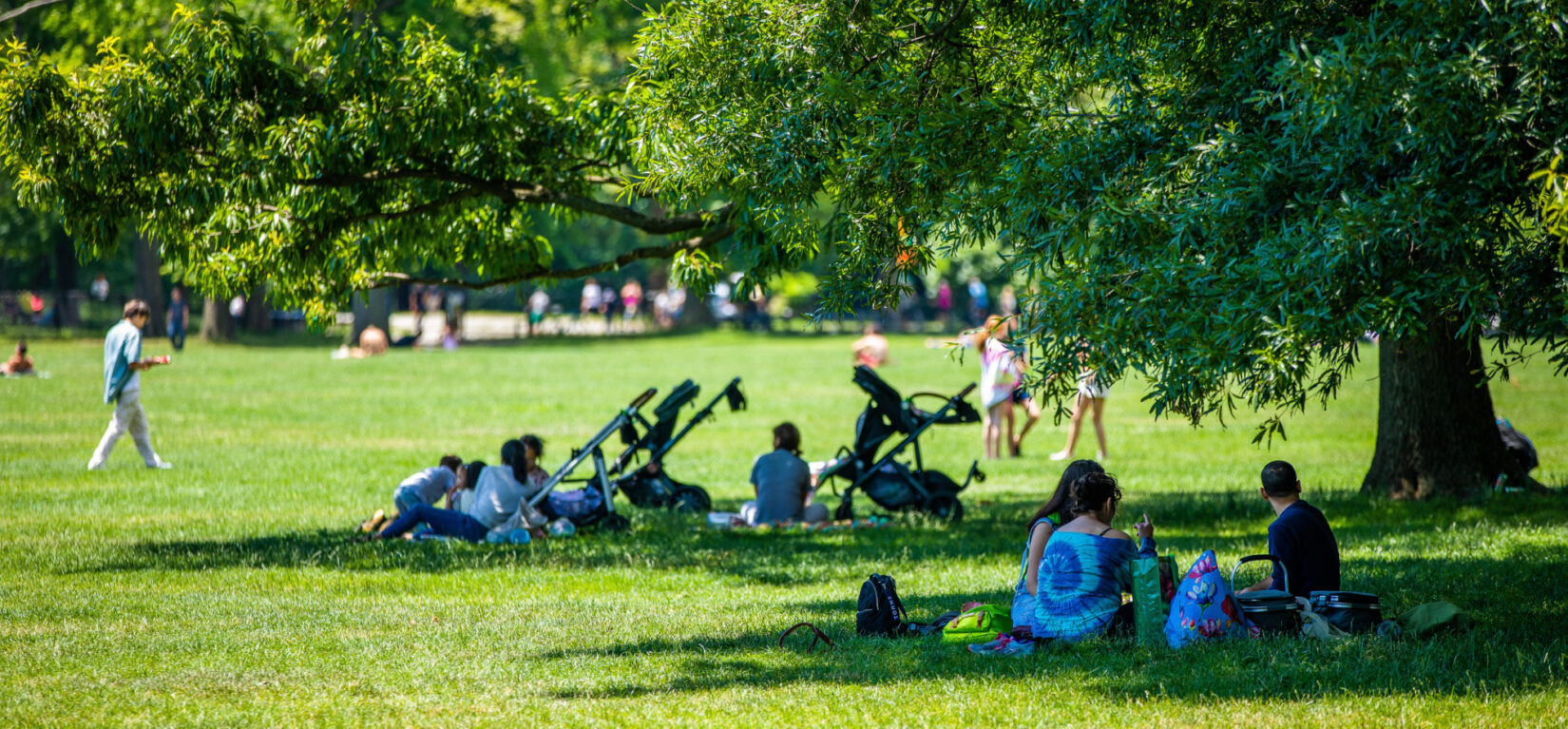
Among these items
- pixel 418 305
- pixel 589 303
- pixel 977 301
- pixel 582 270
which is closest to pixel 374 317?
pixel 418 305

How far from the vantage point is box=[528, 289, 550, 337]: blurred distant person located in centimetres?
4888

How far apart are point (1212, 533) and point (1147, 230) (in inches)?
230

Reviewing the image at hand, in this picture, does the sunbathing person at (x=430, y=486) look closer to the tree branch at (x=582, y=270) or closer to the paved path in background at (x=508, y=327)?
the tree branch at (x=582, y=270)

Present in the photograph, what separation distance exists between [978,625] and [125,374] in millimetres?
10711

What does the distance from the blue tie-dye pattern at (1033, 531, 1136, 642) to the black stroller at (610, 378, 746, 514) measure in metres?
5.29

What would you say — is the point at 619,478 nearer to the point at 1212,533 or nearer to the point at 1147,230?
the point at 1212,533

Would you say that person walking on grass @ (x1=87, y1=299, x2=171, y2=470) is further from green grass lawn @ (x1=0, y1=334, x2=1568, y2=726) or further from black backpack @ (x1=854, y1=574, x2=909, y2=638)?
black backpack @ (x1=854, y1=574, x2=909, y2=638)

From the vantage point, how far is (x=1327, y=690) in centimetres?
600

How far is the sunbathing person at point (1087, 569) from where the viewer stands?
6.93m

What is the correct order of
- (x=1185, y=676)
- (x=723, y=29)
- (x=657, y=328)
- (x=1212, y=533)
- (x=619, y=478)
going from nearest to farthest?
1. (x=1185, y=676)
2. (x=723, y=29)
3. (x=1212, y=533)
4. (x=619, y=478)
5. (x=657, y=328)

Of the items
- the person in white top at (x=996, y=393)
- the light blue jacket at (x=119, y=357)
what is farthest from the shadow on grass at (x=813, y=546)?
the light blue jacket at (x=119, y=357)

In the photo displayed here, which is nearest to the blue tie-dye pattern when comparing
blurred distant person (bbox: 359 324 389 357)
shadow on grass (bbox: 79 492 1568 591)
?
shadow on grass (bbox: 79 492 1568 591)

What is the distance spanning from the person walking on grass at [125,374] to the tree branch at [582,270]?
186 inches

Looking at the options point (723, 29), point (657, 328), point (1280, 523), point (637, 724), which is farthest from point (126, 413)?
point (657, 328)
